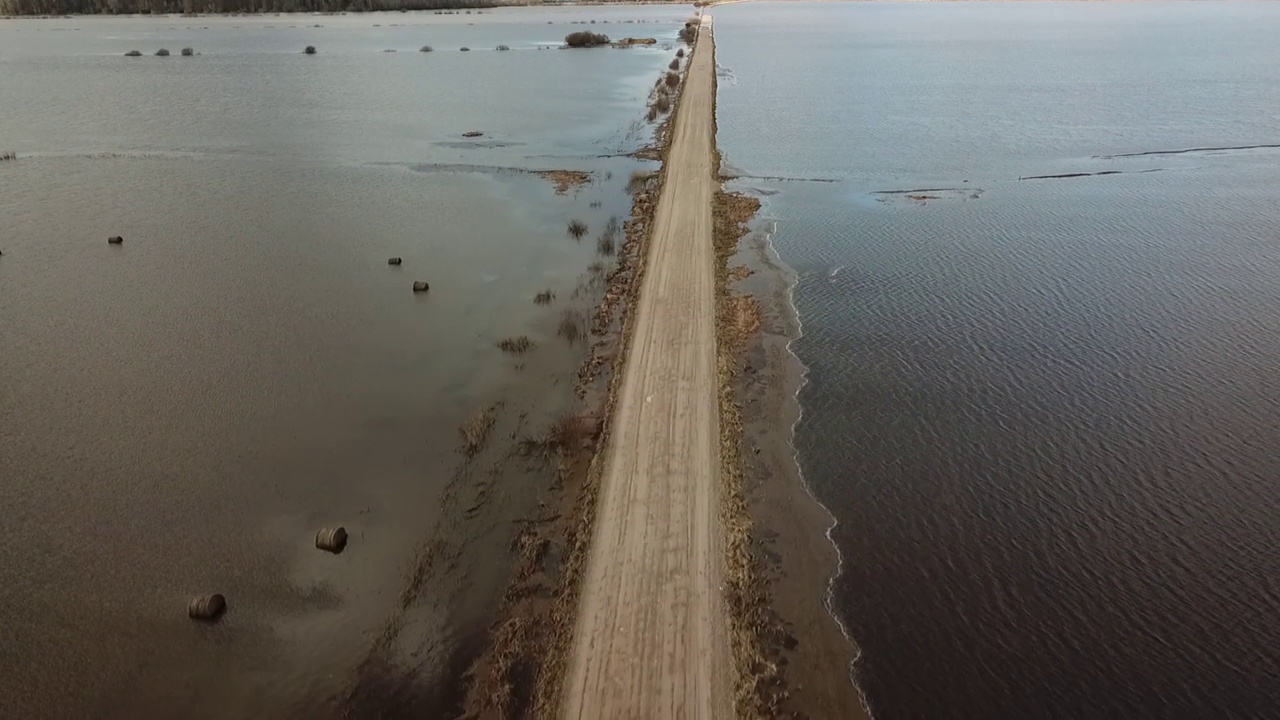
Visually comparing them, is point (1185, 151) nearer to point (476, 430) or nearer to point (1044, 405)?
point (1044, 405)

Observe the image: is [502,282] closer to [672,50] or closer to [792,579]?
[792,579]

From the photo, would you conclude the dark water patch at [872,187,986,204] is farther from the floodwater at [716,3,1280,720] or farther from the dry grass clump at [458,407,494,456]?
the dry grass clump at [458,407,494,456]

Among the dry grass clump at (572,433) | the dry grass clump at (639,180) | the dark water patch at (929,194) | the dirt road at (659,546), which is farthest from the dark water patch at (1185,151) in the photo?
the dry grass clump at (572,433)

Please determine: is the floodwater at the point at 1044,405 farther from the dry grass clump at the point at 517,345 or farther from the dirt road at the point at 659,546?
the dry grass clump at the point at 517,345

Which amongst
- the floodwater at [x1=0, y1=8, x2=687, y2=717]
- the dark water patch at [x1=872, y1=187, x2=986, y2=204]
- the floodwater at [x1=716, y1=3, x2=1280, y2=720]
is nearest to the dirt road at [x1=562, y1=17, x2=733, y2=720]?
the floodwater at [x1=0, y1=8, x2=687, y2=717]

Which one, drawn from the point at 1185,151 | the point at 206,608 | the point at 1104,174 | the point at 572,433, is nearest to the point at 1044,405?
the point at 572,433
